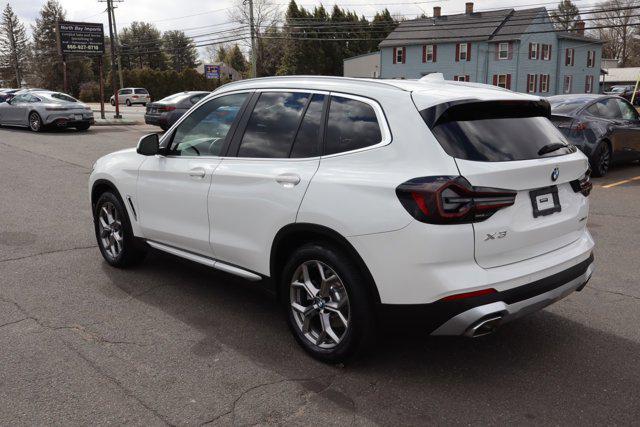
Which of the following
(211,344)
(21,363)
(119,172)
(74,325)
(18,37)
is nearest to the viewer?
(21,363)

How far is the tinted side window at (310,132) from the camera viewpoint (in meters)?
3.73

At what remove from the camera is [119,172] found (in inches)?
210

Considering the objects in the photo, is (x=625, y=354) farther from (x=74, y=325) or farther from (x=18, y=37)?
(x=18, y=37)

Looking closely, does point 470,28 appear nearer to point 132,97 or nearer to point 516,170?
point 132,97

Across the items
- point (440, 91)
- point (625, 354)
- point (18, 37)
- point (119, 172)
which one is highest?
point (18, 37)

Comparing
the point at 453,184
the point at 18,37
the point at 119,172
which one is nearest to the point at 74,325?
the point at 119,172

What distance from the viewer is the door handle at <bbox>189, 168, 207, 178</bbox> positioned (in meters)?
4.38

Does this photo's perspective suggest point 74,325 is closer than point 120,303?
Yes

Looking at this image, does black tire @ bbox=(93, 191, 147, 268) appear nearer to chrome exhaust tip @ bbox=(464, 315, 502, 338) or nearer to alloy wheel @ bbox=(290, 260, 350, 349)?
alloy wheel @ bbox=(290, 260, 350, 349)

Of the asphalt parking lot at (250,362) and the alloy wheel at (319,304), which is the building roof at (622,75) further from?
the alloy wheel at (319,304)

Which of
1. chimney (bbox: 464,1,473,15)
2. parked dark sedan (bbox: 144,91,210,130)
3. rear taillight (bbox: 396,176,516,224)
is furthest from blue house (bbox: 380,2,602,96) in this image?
rear taillight (bbox: 396,176,516,224)

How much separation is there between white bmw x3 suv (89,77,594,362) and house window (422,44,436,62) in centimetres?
5483

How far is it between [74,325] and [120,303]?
52cm

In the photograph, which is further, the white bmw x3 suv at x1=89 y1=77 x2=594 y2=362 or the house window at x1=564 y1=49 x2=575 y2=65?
the house window at x1=564 y1=49 x2=575 y2=65
